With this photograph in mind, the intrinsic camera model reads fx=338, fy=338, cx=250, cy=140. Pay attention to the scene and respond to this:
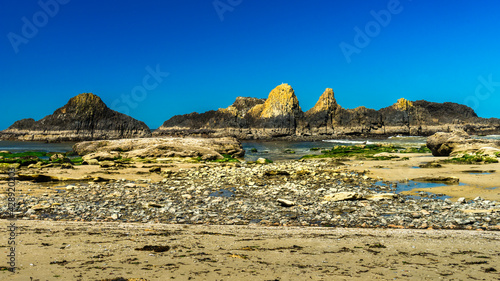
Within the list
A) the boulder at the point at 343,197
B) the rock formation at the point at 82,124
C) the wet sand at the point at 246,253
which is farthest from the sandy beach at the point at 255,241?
the rock formation at the point at 82,124

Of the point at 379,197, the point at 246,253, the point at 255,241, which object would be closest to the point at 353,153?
the point at 379,197

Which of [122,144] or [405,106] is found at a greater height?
[405,106]

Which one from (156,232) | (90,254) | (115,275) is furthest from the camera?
(156,232)

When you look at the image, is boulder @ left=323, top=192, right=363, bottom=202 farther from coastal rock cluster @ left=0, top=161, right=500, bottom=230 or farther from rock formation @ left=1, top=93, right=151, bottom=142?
rock formation @ left=1, top=93, right=151, bottom=142

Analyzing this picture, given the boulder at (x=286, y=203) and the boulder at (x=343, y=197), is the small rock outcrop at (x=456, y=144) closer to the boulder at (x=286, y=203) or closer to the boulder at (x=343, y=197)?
the boulder at (x=343, y=197)

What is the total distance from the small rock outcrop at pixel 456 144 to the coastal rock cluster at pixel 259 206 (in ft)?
61.6

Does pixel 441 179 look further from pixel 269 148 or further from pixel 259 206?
pixel 269 148

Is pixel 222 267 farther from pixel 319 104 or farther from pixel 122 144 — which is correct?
pixel 319 104

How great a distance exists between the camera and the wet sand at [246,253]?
518 cm

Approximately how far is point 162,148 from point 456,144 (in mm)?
28673

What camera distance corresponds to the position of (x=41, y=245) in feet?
21.0

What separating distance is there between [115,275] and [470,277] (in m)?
5.35

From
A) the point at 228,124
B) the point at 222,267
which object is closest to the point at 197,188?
the point at 222,267

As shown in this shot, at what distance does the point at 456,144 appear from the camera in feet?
104
